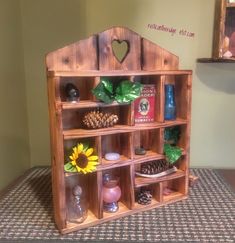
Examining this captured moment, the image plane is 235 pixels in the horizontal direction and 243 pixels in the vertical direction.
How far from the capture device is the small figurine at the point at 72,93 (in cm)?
75

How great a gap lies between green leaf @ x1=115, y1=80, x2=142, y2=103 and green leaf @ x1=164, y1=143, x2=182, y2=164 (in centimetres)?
21

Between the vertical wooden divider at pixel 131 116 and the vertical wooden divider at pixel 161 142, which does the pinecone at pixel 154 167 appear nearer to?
the vertical wooden divider at pixel 161 142

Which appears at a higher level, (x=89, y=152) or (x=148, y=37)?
(x=148, y=37)

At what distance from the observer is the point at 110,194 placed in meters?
0.83

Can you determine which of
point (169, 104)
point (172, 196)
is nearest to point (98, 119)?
point (169, 104)

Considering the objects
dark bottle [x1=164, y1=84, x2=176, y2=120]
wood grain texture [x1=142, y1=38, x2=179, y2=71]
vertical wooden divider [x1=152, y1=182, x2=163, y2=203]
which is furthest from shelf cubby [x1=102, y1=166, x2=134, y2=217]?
wood grain texture [x1=142, y1=38, x2=179, y2=71]

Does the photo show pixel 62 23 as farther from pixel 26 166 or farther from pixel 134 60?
pixel 26 166

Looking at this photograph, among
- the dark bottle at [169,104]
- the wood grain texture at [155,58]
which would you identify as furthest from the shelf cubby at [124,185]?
the wood grain texture at [155,58]

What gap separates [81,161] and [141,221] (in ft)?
0.77

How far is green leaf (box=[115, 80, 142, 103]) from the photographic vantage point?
788 mm

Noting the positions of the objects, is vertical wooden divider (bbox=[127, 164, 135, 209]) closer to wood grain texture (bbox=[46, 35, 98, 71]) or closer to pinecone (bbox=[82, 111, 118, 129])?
pinecone (bbox=[82, 111, 118, 129])

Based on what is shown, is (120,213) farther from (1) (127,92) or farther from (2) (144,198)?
(1) (127,92)

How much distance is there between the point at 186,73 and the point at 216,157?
51 cm

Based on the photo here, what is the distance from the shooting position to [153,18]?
44.9 inches
